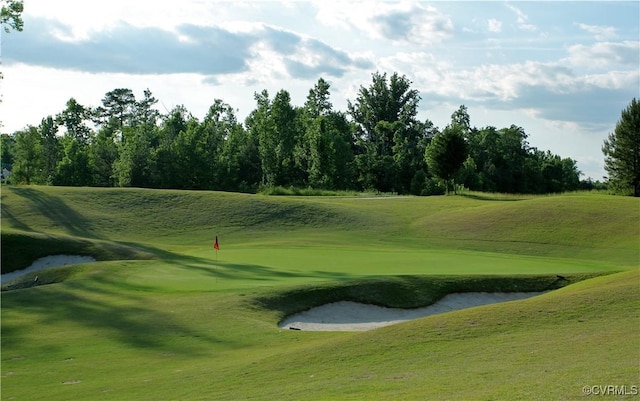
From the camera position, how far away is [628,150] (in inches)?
2857

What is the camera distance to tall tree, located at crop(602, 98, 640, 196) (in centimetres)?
7225

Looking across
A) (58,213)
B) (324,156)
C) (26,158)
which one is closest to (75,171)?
(26,158)

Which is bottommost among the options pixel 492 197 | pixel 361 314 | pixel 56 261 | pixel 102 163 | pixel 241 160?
pixel 361 314

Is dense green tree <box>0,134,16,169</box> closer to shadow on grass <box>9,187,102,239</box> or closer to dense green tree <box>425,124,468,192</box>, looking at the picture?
shadow on grass <box>9,187,102,239</box>

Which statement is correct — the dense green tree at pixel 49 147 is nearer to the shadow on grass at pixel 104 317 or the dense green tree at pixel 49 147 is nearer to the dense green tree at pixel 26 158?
the dense green tree at pixel 26 158

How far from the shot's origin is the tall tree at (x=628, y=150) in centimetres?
7225

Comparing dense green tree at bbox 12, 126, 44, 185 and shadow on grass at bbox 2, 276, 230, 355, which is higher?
dense green tree at bbox 12, 126, 44, 185

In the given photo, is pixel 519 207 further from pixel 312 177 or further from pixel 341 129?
pixel 341 129

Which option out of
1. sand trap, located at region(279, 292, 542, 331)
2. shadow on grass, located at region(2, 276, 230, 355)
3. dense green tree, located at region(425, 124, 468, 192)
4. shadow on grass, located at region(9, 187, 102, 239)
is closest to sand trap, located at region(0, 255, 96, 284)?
shadow on grass, located at region(9, 187, 102, 239)

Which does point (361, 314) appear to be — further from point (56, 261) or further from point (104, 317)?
point (56, 261)

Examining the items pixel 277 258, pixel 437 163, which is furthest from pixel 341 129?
pixel 277 258

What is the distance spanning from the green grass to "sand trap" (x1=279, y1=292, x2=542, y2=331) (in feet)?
1.04

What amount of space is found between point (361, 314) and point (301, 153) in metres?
76.3

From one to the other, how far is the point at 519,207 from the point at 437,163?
17374mm
